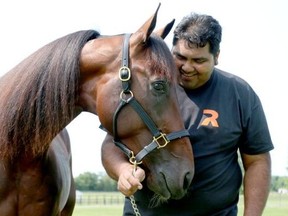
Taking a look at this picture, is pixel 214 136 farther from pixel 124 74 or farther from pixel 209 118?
pixel 124 74

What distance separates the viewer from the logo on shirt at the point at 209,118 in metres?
3.91

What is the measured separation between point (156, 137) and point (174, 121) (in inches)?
6.5

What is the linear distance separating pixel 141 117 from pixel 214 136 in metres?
0.58

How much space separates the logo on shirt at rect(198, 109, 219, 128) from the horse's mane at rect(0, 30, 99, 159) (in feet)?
3.22

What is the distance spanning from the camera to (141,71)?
381 cm

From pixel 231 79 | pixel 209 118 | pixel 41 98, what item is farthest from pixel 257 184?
pixel 41 98

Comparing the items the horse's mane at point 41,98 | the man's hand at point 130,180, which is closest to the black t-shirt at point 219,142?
the man's hand at point 130,180

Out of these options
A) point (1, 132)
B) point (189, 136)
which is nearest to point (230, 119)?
point (189, 136)

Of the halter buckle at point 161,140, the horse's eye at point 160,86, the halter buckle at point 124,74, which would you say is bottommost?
the halter buckle at point 161,140

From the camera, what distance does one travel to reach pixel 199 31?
3.84 m

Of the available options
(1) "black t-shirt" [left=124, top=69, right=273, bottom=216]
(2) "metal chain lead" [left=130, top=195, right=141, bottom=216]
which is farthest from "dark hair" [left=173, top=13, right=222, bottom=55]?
(2) "metal chain lead" [left=130, top=195, right=141, bottom=216]

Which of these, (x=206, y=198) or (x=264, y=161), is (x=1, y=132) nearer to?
(x=206, y=198)

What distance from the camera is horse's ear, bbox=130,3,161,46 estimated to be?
12.3 ft

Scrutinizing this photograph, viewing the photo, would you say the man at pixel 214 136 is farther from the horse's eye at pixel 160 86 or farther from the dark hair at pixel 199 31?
the horse's eye at pixel 160 86
